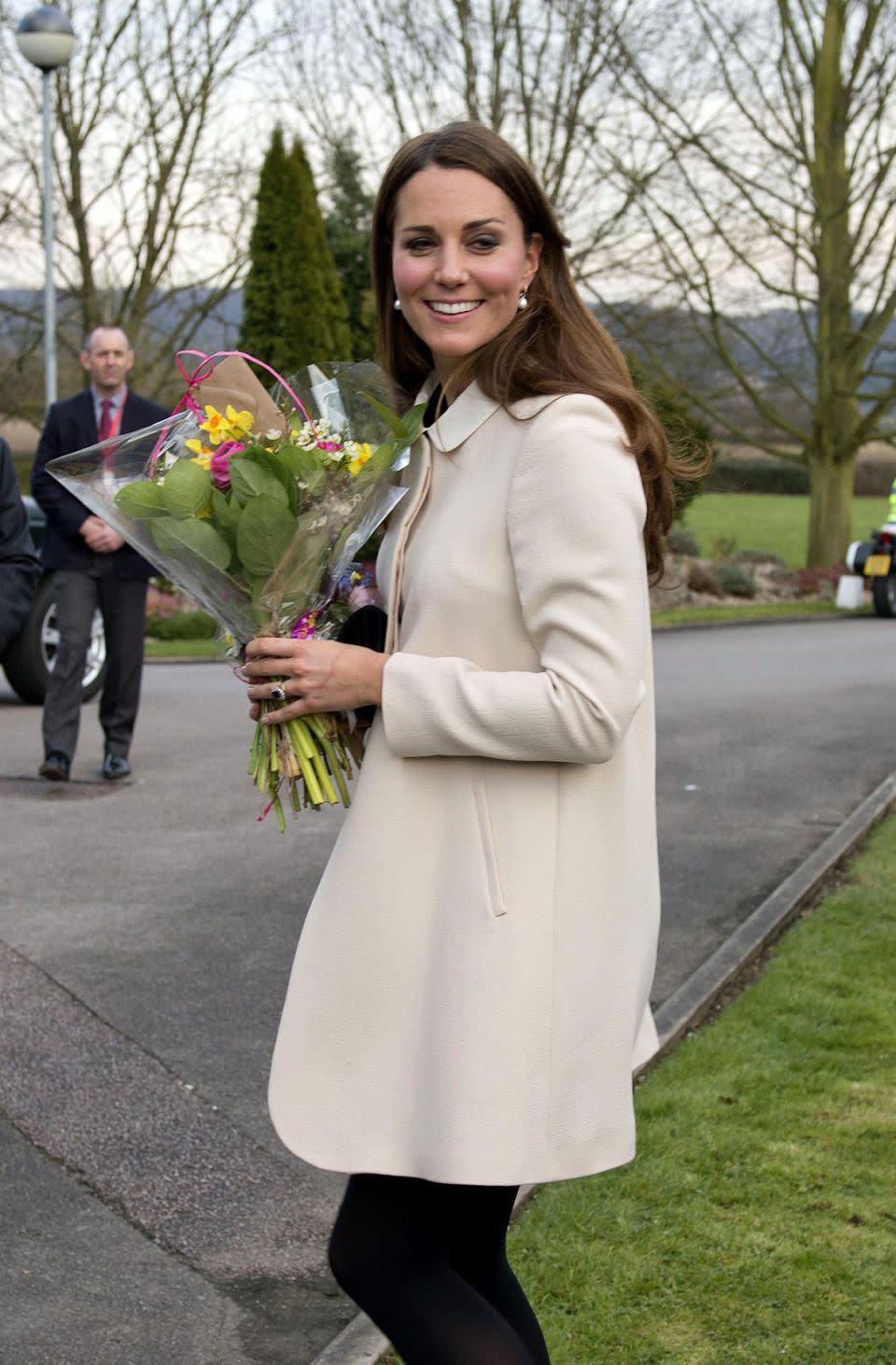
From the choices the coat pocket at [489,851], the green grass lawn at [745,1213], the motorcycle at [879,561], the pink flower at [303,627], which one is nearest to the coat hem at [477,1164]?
the coat pocket at [489,851]

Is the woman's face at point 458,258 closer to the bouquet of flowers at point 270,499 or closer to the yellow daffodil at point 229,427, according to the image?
the bouquet of flowers at point 270,499

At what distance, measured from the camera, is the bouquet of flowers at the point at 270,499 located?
2439 mm

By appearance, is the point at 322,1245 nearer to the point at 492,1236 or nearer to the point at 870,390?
the point at 492,1236

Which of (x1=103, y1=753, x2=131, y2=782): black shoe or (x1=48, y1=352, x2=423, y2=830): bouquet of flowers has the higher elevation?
(x1=48, y1=352, x2=423, y2=830): bouquet of flowers

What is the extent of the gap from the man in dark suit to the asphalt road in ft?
0.96

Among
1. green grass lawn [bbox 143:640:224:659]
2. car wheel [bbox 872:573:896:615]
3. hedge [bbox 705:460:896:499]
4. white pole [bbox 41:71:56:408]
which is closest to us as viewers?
green grass lawn [bbox 143:640:224:659]

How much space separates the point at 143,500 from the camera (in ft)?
8.13

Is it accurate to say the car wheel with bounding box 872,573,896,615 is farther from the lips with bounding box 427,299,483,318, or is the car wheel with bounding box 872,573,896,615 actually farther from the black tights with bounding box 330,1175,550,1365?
the black tights with bounding box 330,1175,550,1365

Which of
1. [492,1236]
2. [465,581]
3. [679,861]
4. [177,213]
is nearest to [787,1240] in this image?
[492,1236]

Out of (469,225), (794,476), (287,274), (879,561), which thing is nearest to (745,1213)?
(469,225)

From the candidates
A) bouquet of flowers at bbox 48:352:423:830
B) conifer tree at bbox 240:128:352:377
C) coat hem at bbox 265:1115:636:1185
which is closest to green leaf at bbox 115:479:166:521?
bouquet of flowers at bbox 48:352:423:830

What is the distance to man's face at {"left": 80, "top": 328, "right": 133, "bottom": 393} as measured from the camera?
30.6ft

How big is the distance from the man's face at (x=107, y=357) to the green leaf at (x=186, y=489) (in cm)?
711

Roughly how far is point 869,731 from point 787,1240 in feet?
28.1
